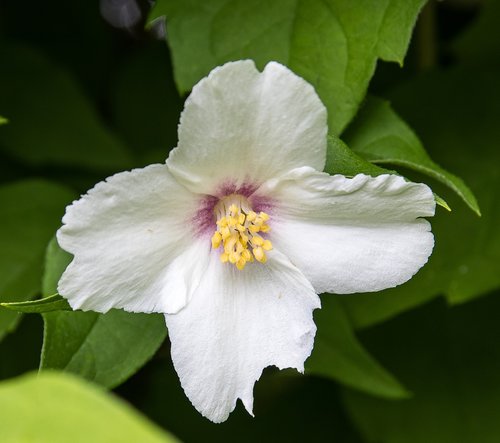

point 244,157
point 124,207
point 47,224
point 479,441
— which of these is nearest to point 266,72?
point 244,157

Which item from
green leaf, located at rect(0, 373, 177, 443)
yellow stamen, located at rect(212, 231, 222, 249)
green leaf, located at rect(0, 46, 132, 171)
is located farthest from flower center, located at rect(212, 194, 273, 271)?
green leaf, located at rect(0, 46, 132, 171)

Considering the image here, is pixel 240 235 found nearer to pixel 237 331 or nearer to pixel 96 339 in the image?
pixel 237 331

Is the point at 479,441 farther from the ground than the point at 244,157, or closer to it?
closer to it

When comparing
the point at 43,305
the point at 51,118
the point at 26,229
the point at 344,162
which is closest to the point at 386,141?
A: the point at 344,162

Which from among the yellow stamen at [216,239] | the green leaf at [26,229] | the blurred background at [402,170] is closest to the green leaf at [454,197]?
the blurred background at [402,170]

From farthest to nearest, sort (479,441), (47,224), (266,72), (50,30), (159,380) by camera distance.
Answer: (50,30) → (159,380) → (479,441) → (47,224) → (266,72)

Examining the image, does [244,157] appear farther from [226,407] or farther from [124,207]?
[226,407]
